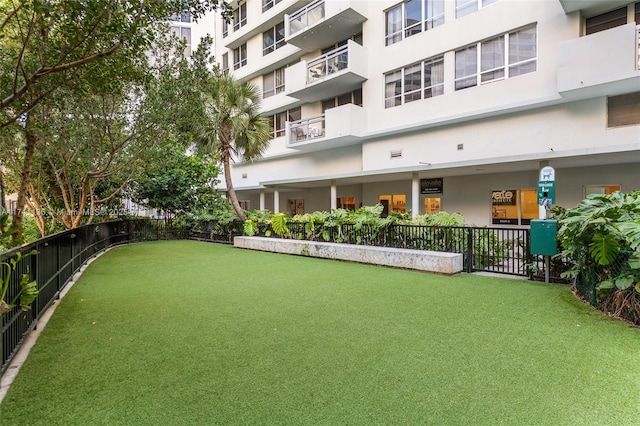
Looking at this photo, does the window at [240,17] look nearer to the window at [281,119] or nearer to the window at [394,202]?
the window at [281,119]

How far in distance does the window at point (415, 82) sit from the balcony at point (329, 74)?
1.58m

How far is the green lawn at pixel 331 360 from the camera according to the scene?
286cm

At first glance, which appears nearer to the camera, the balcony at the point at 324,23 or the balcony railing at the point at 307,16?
the balcony at the point at 324,23

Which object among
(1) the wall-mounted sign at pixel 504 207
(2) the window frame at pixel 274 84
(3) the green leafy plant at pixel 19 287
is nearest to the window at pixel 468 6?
(1) the wall-mounted sign at pixel 504 207

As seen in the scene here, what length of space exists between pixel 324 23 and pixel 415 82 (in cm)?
574

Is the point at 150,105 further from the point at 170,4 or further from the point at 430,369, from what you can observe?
the point at 430,369

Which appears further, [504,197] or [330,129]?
[330,129]

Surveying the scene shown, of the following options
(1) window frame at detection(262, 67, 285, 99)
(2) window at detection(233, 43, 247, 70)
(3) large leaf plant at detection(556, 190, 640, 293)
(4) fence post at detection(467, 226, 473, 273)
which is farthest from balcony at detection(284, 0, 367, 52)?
(3) large leaf plant at detection(556, 190, 640, 293)

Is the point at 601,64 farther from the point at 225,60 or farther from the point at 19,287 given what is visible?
the point at 225,60

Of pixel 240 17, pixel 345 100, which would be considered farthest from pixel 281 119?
pixel 240 17

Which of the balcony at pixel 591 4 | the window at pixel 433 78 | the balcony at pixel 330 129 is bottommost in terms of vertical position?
the balcony at pixel 330 129

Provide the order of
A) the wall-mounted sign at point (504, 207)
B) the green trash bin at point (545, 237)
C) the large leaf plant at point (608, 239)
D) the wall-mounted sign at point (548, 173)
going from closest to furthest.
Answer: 1. the large leaf plant at point (608, 239)
2. the green trash bin at point (545, 237)
3. the wall-mounted sign at point (548, 173)
4. the wall-mounted sign at point (504, 207)

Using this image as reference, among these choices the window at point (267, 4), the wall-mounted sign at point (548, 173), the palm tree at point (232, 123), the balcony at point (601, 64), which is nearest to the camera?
the wall-mounted sign at point (548, 173)

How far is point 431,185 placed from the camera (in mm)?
16219
